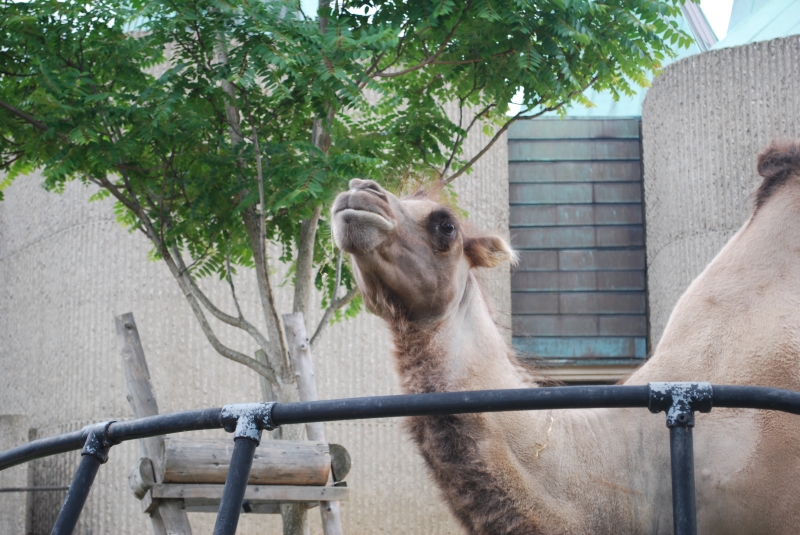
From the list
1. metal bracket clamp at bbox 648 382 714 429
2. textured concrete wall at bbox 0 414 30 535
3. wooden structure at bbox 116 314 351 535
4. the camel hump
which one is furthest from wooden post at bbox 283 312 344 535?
textured concrete wall at bbox 0 414 30 535

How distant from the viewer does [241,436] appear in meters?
1.54

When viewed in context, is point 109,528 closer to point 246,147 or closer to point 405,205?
point 246,147

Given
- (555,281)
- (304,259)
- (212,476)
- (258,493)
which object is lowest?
(258,493)

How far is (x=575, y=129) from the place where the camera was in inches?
521

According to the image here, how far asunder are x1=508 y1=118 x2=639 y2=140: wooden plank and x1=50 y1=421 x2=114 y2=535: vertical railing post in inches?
464

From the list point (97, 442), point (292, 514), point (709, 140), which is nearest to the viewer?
point (97, 442)

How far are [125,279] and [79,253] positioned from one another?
2.95ft

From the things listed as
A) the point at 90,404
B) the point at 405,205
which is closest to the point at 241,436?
the point at 405,205

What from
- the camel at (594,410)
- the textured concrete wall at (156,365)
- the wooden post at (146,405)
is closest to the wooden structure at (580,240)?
the textured concrete wall at (156,365)

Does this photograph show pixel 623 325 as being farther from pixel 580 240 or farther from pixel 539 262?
pixel 539 262

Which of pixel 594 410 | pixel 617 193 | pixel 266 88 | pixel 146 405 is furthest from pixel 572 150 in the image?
pixel 594 410

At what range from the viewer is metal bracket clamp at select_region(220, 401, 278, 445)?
61.1 inches

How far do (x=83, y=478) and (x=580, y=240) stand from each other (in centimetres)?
1151

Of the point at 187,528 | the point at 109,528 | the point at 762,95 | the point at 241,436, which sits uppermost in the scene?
the point at 762,95
